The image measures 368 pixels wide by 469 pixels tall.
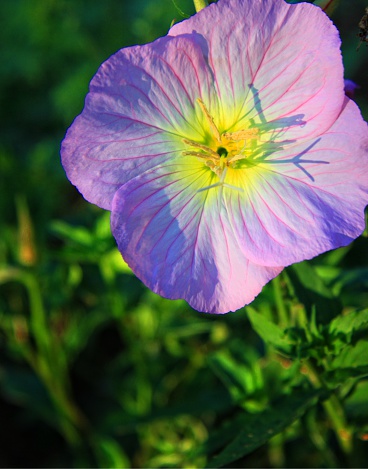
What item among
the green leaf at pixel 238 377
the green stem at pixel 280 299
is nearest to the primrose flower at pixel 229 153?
the green stem at pixel 280 299

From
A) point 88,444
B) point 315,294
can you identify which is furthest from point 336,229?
point 88,444

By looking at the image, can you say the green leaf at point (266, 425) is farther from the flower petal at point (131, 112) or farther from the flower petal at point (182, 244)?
the flower petal at point (131, 112)

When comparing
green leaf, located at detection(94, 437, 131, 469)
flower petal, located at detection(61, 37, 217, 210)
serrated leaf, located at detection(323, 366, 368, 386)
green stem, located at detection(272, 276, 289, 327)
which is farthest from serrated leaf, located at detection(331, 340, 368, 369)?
green leaf, located at detection(94, 437, 131, 469)

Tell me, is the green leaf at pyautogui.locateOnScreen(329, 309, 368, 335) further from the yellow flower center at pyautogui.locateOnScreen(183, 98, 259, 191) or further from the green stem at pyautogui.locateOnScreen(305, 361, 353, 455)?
the yellow flower center at pyautogui.locateOnScreen(183, 98, 259, 191)

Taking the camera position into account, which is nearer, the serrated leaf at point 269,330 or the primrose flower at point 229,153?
the primrose flower at point 229,153

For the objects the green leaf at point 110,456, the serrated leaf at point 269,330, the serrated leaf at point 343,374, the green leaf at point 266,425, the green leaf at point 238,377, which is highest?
the serrated leaf at point 269,330

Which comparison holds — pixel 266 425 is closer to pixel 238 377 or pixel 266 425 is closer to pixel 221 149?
pixel 238 377
